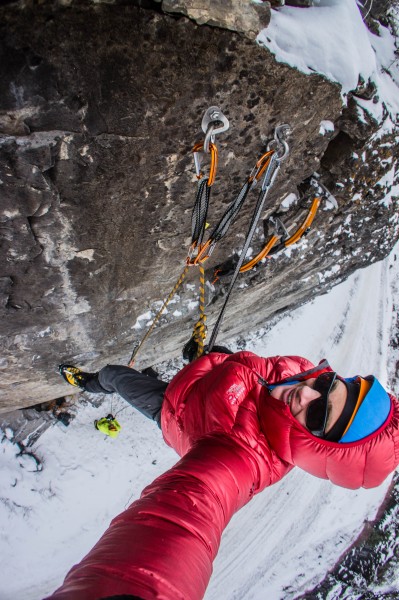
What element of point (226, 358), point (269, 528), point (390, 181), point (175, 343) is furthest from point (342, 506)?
point (390, 181)

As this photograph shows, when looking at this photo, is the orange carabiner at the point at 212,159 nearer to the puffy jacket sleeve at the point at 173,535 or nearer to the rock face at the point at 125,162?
the rock face at the point at 125,162

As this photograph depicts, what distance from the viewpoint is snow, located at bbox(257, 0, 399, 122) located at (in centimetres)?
193

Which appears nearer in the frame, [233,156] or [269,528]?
[233,156]

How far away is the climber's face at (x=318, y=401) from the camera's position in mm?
1823

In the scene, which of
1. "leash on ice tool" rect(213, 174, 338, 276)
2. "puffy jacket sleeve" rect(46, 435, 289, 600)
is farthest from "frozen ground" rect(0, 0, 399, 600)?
"puffy jacket sleeve" rect(46, 435, 289, 600)

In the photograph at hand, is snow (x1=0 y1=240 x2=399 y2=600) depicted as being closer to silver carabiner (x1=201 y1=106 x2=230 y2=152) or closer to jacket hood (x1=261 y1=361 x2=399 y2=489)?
jacket hood (x1=261 y1=361 x2=399 y2=489)

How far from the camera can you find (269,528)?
4.61m

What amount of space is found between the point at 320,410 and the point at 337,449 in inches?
7.3

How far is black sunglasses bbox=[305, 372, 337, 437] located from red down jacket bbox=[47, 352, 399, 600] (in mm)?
45

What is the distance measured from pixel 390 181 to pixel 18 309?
3169mm

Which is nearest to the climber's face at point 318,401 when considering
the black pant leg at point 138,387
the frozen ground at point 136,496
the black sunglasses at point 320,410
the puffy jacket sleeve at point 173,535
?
the black sunglasses at point 320,410

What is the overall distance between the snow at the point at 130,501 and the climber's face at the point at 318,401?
306 centimetres

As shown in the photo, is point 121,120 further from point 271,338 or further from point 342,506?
point 342,506

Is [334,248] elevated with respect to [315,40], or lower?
lower
